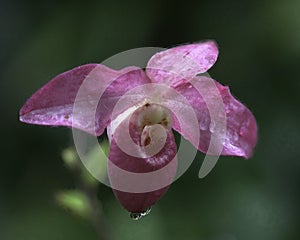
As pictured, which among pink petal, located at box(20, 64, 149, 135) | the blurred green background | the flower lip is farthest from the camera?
the blurred green background

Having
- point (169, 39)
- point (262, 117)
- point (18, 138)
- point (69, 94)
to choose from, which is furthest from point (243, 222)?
point (69, 94)

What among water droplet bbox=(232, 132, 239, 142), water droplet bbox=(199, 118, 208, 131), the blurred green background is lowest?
the blurred green background

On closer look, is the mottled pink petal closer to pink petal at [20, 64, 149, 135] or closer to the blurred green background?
pink petal at [20, 64, 149, 135]

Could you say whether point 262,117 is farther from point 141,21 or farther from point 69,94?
point 69,94

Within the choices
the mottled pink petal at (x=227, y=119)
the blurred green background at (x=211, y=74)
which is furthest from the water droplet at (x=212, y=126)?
the blurred green background at (x=211, y=74)

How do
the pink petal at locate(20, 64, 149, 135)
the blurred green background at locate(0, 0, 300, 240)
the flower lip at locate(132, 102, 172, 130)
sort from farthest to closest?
the blurred green background at locate(0, 0, 300, 240), the flower lip at locate(132, 102, 172, 130), the pink petal at locate(20, 64, 149, 135)

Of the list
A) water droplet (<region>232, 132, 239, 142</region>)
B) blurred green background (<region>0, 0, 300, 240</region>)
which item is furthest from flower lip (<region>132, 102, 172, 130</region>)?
blurred green background (<region>0, 0, 300, 240</region>)

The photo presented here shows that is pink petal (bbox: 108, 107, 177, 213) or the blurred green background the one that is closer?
pink petal (bbox: 108, 107, 177, 213)
